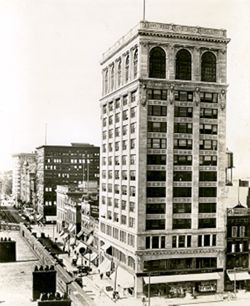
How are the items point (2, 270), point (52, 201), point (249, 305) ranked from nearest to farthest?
point (249, 305) < point (2, 270) < point (52, 201)

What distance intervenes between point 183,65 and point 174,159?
40.8ft

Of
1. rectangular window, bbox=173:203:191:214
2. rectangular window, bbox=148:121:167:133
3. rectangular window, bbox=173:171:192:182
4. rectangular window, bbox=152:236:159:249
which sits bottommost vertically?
rectangular window, bbox=152:236:159:249

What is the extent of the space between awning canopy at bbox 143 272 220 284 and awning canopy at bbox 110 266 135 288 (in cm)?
211

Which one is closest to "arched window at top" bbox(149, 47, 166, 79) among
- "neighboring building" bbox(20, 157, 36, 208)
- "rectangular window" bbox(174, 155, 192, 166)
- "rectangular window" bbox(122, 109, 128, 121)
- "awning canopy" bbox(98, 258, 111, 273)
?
"rectangular window" bbox(122, 109, 128, 121)

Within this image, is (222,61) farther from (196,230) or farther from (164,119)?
(196,230)

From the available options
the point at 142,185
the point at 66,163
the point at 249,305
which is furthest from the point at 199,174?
the point at 66,163

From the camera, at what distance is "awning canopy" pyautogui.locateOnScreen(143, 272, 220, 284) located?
5856 cm

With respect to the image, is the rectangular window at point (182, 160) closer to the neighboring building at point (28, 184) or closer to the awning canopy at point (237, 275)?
the awning canopy at point (237, 275)

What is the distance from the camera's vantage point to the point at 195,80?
207ft

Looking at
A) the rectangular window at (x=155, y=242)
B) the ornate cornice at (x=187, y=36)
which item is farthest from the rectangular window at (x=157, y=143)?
the ornate cornice at (x=187, y=36)

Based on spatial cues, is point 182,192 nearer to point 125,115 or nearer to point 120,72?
point 125,115

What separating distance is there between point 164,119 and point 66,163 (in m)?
81.3

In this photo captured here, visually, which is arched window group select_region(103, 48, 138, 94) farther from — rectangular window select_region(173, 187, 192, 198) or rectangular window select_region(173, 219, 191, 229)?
rectangular window select_region(173, 219, 191, 229)

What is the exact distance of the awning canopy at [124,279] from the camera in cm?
5997
